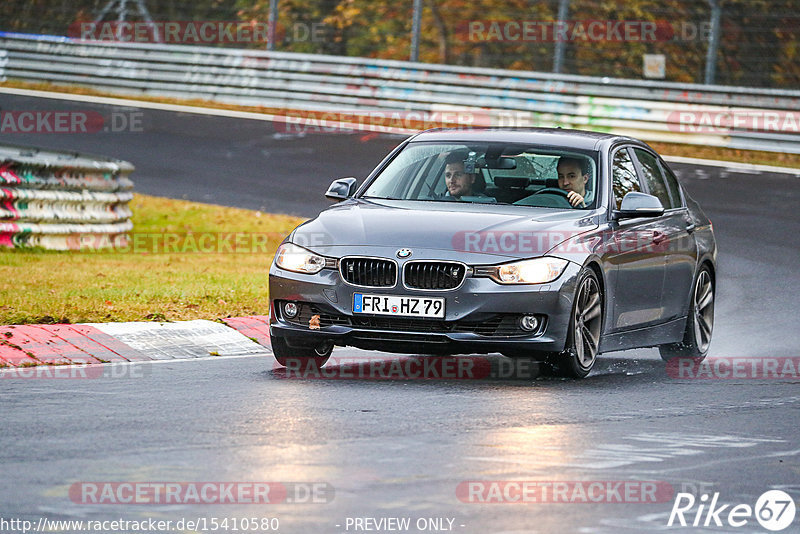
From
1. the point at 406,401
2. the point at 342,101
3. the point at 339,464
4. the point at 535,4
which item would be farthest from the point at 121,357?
the point at 535,4

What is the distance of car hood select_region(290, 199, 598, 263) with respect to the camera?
30.8 feet

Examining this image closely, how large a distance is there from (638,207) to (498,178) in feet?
3.13

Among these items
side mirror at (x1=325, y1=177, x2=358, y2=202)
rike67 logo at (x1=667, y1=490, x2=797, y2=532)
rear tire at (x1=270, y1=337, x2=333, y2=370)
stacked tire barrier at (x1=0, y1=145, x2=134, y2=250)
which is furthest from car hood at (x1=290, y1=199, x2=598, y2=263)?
stacked tire barrier at (x1=0, y1=145, x2=134, y2=250)

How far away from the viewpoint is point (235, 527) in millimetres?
5703

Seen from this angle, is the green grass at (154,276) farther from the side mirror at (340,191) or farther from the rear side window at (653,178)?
the rear side window at (653,178)

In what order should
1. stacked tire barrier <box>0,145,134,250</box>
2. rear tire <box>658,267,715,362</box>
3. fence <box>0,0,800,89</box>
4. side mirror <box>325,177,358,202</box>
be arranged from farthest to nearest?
fence <box>0,0,800,89</box>
stacked tire barrier <box>0,145,134,250</box>
rear tire <box>658,267,715,362</box>
side mirror <box>325,177,358,202</box>

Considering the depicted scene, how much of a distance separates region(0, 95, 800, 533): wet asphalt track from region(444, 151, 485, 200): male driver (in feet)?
4.23

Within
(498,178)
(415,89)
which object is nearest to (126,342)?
(498,178)

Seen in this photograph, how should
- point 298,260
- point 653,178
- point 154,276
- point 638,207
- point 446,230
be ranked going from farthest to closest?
point 154,276, point 653,178, point 638,207, point 298,260, point 446,230

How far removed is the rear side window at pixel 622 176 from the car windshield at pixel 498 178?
0.73 feet

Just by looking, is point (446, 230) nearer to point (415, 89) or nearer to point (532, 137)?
point (532, 137)

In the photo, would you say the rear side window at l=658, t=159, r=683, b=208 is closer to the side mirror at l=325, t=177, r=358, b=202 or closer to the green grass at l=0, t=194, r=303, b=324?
the side mirror at l=325, t=177, r=358, b=202

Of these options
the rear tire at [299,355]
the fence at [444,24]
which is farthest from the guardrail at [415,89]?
the rear tire at [299,355]

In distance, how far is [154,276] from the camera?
14.8 meters
